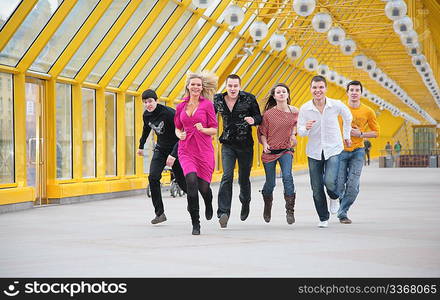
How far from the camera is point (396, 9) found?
575 inches

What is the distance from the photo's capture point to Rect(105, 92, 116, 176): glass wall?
1905 centimetres

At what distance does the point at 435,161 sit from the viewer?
147 ft

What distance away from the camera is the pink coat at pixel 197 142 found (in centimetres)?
912

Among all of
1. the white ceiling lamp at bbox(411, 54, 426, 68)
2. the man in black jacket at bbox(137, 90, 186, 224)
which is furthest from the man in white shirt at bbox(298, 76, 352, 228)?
the white ceiling lamp at bbox(411, 54, 426, 68)

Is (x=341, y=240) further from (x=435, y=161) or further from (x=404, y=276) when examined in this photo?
(x=435, y=161)

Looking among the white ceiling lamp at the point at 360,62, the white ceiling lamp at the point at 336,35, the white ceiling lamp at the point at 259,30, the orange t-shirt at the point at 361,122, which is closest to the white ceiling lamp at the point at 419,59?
the white ceiling lamp at the point at 360,62

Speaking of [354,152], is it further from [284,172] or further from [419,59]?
[419,59]

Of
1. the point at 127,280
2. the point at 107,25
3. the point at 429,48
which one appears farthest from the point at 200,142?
the point at 429,48

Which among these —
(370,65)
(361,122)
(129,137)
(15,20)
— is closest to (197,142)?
(361,122)

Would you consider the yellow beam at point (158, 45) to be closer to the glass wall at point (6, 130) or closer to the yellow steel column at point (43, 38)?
the yellow steel column at point (43, 38)

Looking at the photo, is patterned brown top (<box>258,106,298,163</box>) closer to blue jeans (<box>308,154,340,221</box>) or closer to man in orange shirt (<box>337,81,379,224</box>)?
blue jeans (<box>308,154,340,221</box>)

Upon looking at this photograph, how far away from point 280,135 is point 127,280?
4.54 meters

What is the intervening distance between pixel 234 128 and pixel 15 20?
507 cm

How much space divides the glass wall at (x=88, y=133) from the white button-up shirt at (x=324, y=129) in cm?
881
